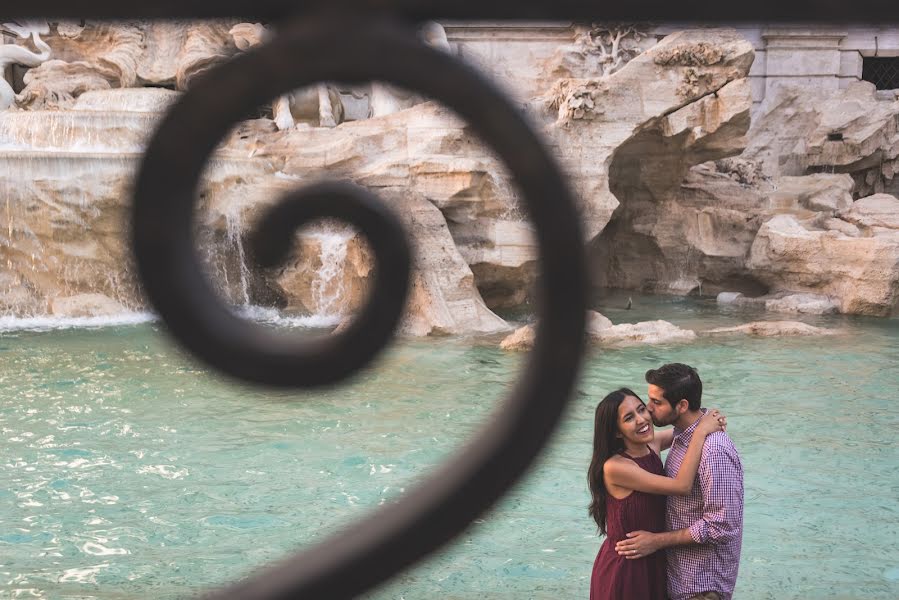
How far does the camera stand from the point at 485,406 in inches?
254

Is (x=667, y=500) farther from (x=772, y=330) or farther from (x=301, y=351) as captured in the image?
(x=772, y=330)

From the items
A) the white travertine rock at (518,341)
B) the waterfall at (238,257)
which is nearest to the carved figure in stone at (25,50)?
the waterfall at (238,257)

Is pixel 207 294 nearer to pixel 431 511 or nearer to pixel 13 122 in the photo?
pixel 431 511

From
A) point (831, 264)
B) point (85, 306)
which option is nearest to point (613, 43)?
point (831, 264)

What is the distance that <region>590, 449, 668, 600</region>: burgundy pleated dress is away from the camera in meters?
2.74

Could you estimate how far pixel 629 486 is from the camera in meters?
2.75

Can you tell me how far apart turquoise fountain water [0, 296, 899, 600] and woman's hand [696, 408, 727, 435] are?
89 centimetres

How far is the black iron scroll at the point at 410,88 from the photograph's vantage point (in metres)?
0.55

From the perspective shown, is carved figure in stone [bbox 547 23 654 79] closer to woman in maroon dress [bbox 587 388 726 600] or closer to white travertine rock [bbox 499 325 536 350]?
white travertine rock [bbox 499 325 536 350]

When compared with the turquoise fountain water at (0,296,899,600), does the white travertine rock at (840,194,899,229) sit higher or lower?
higher

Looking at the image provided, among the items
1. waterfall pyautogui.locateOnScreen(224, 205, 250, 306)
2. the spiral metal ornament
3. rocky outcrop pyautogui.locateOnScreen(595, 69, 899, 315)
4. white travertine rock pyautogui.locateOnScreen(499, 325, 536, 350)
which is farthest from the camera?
rocky outcrop pyautogui.locateOnScreen(595, 69, 899, 315)

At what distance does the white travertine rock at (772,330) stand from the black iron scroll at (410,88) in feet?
27.6

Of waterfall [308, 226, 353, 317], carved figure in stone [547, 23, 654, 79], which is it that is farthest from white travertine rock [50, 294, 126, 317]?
carved figure in stone [547, 23, 654, 79]

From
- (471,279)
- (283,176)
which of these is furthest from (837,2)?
(283,176)
